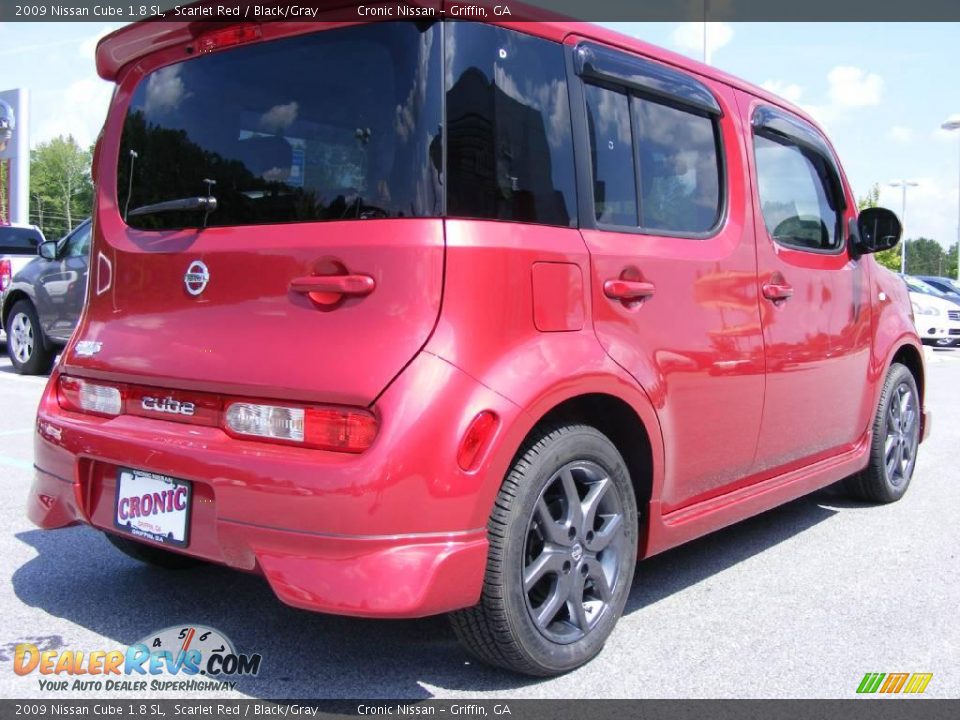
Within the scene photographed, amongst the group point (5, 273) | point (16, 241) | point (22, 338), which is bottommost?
point (22, 338)

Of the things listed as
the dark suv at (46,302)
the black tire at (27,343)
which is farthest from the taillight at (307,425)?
the black tire at (27,343)

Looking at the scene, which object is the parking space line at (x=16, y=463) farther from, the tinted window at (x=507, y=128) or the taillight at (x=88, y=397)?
the tinted window at (x=507, y=128)

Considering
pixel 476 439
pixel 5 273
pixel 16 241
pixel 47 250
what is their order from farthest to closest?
pixel 16 241
pixel 5 273
pixel 47 250
pixel 476 439

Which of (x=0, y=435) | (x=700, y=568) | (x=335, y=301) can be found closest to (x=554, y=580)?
(x=335, y=301)

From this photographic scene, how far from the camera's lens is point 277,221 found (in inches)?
111

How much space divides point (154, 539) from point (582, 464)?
50.9 inches

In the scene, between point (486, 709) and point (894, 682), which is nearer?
point (486, 709)

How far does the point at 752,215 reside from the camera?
3.84 meters

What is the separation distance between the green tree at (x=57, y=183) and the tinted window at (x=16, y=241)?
249 feet

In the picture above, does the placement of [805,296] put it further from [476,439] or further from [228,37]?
[228,37]

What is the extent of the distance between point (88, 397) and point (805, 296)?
2.85 m

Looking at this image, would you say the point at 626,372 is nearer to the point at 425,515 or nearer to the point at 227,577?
the point at 425,515

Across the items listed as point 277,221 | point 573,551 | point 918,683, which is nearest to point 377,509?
point 573,551

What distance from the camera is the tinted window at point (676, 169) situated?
133 inches
